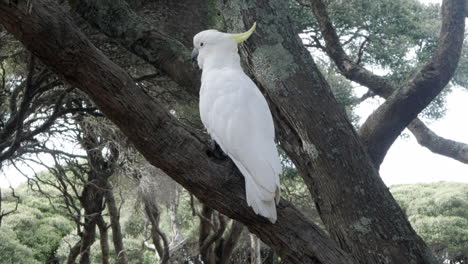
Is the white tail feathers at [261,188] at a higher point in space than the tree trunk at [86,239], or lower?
lower

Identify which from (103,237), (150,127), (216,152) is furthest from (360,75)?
(103,237)

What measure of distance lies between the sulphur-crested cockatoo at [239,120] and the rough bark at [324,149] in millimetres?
195

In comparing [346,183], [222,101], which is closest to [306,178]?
[346,183]

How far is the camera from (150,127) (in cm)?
155

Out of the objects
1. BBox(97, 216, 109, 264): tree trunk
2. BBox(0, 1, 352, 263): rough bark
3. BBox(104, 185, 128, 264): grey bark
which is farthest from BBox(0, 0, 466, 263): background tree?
BBox(97, 216, 109, 264): tree trunk

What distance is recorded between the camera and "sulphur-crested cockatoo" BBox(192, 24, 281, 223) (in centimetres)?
156

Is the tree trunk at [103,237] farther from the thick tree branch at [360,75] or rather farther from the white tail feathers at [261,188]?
the white tail feathers at [261,188]

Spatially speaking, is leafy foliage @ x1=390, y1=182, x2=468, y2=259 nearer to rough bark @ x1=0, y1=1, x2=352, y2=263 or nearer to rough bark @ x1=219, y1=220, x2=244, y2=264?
rough bark @ x1=219, y1=220, x2=244, y2=264

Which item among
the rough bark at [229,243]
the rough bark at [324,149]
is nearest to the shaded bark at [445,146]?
the rough bark at [324,149]

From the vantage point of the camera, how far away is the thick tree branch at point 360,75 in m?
3.12

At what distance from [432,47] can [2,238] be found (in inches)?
197

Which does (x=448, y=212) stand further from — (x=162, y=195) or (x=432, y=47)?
(x=162, y=195)

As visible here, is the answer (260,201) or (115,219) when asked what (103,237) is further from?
(260,201)

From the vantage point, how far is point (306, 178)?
2.00 metres
